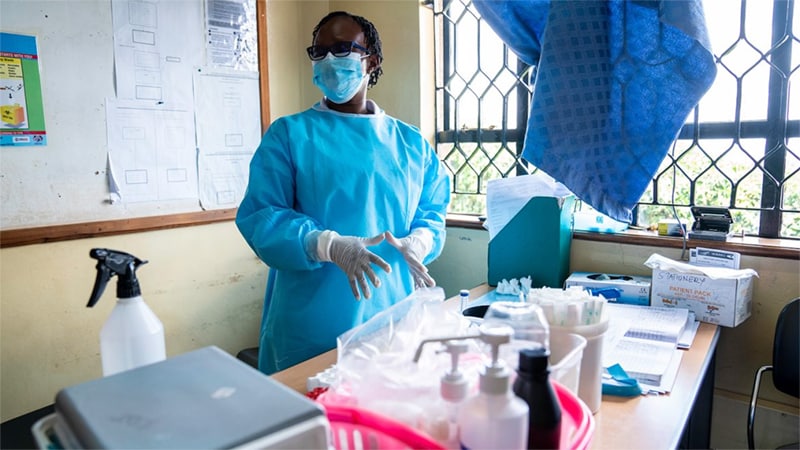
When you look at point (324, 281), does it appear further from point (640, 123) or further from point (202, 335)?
point (202, 335)

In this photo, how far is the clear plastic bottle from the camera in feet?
1.93

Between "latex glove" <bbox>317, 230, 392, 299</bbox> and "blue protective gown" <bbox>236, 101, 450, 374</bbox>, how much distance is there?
58 millimetres

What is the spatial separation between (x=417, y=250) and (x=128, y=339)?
806 millimetres

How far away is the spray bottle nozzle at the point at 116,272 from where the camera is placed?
28.7 inches

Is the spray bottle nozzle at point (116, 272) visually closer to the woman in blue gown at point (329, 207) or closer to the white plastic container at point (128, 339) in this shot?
the white plastic container at point (128, 339)

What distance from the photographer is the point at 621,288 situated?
5.44 feet

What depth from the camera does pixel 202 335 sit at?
2299mm

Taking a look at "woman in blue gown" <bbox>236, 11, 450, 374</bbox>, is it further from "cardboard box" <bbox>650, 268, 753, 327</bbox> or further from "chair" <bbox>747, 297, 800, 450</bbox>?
"chair" <bbox>747, 297, 800, 450</bbox>

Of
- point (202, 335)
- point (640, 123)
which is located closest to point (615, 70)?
point (640, 123)

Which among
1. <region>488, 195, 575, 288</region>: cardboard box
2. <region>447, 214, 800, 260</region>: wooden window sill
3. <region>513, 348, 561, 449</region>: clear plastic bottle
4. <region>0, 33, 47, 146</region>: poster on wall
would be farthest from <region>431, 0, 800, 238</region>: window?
<region>0, 33, 47, 146</region>: poster on wall

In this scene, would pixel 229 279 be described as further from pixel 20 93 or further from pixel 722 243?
pixel 722 243

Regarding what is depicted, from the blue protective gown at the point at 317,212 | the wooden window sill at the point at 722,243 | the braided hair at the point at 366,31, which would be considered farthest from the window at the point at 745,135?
the blue protective gown at the point at 317,212

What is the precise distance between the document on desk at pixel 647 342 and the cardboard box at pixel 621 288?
50 millimetres

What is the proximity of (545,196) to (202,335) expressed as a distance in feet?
5.16
